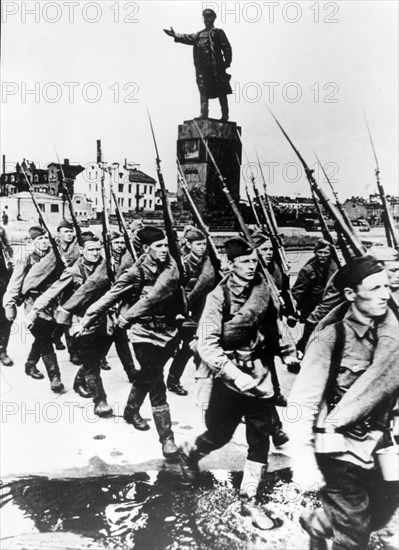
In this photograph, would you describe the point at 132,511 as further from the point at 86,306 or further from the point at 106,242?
the point at 106,242

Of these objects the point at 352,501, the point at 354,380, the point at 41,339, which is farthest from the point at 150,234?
the point at 352,501

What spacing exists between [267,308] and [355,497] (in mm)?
1138

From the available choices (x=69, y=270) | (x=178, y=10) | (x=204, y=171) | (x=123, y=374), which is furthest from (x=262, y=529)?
(x=178, y=10)

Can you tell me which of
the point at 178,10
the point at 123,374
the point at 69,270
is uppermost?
the point at 178,10

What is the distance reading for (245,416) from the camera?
3.01 metres

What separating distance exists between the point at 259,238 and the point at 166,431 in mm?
1298

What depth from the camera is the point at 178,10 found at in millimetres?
3090

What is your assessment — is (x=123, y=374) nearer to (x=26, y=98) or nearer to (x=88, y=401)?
(x=88, y=401)

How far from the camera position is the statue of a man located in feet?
10.1

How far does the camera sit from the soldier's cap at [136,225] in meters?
3.21

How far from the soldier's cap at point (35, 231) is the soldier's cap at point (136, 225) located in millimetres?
594

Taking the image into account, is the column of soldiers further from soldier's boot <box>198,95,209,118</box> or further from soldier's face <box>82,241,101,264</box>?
soldier's boot <box>198,95,209,118</box>

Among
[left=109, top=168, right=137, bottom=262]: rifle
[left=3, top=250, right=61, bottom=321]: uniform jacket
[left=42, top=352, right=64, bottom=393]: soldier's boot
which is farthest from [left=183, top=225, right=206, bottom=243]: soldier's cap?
[left=42, top=352, right=64, bottom=393]: soldier's boot

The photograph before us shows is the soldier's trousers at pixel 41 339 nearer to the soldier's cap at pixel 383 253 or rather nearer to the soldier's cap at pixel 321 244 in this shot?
the soldier's cap at pixel 321 244
